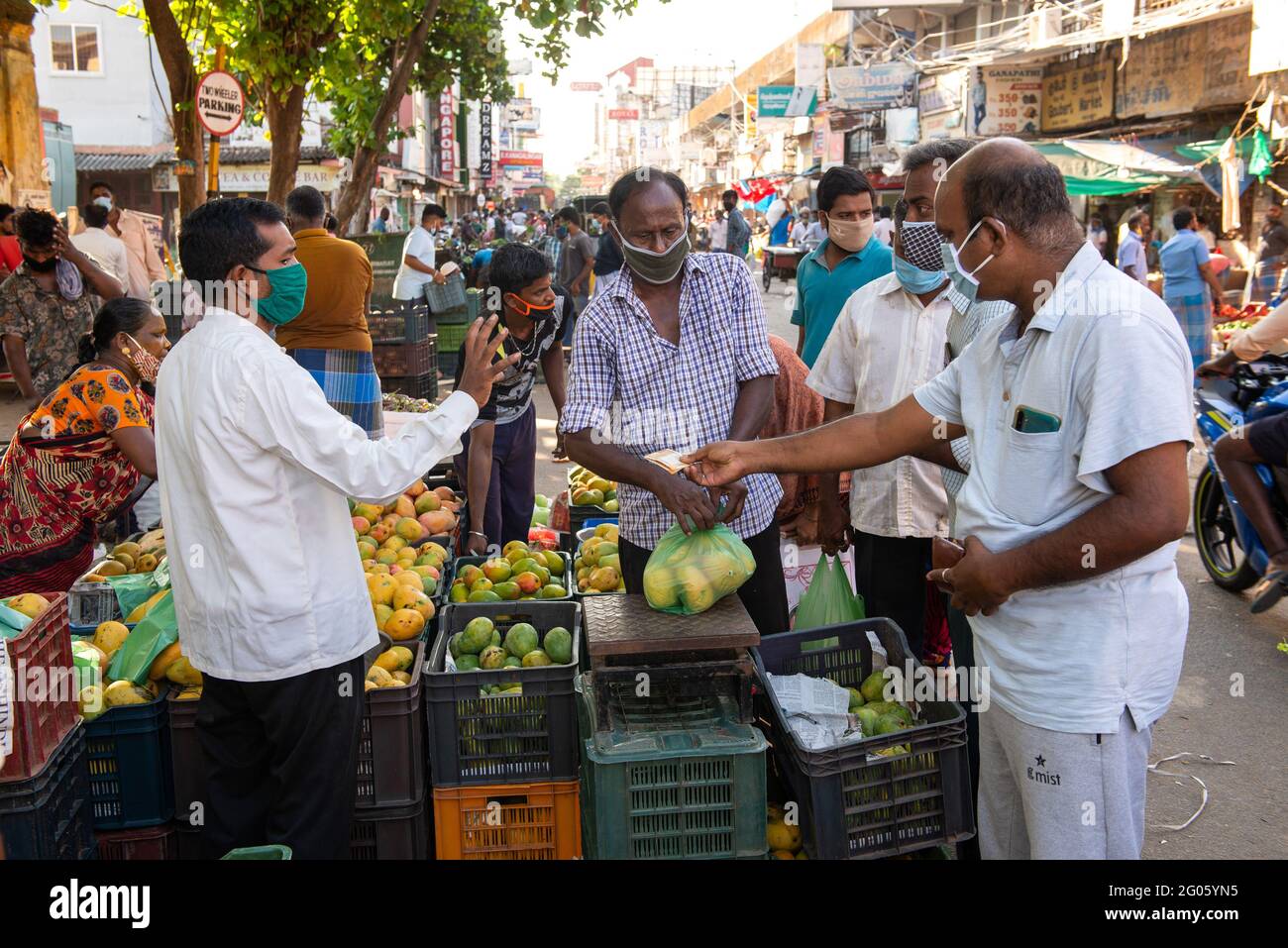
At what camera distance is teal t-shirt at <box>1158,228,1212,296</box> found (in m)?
11.4

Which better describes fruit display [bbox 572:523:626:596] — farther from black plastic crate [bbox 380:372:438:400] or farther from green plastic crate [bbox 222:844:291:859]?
black plastic crate [bbox 380:372:438:400]

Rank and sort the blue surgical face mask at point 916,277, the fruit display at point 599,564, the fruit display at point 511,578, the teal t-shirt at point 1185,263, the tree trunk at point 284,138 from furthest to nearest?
the teal t-shirt at point 1185,263
the tree trunk at point 284,138
the fruit display at point 599,564
the fruit display at point 511,578
the blue surgical face mask at point 916,277

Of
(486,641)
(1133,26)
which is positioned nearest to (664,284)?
(486,641)

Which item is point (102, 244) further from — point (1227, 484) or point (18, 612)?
point (1227, 484)

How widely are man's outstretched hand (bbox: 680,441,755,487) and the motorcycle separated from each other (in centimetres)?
399

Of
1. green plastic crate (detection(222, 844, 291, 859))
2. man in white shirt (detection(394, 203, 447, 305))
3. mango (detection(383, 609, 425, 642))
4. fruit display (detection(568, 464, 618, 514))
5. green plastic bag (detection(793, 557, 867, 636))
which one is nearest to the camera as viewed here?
green plastic crate (detection(222, 844, 291, 859))

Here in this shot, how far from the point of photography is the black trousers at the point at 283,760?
3.03 m

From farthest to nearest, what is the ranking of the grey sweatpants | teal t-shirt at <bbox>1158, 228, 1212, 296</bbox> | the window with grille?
1. the window with grille
2. teal t-shirt at <bbox>1158, 228, 1212, 296</bbox>
3. the grey sweatpants

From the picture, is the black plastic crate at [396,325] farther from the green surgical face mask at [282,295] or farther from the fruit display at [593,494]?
the green surgical face mask at [282,295]

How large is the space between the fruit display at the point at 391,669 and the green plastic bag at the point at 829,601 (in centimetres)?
145

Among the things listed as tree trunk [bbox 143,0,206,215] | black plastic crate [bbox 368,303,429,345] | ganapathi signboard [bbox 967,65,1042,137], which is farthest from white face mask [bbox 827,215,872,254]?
ganapathi signboard [bbox 967,65,1042,137]

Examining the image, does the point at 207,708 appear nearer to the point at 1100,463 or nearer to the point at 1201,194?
the point at 1100,463

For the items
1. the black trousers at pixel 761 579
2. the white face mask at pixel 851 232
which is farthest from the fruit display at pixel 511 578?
the white face mask at pixel 851 232

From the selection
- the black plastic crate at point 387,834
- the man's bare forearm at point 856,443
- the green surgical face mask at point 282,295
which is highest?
the green surgical face mask at point 282,295
